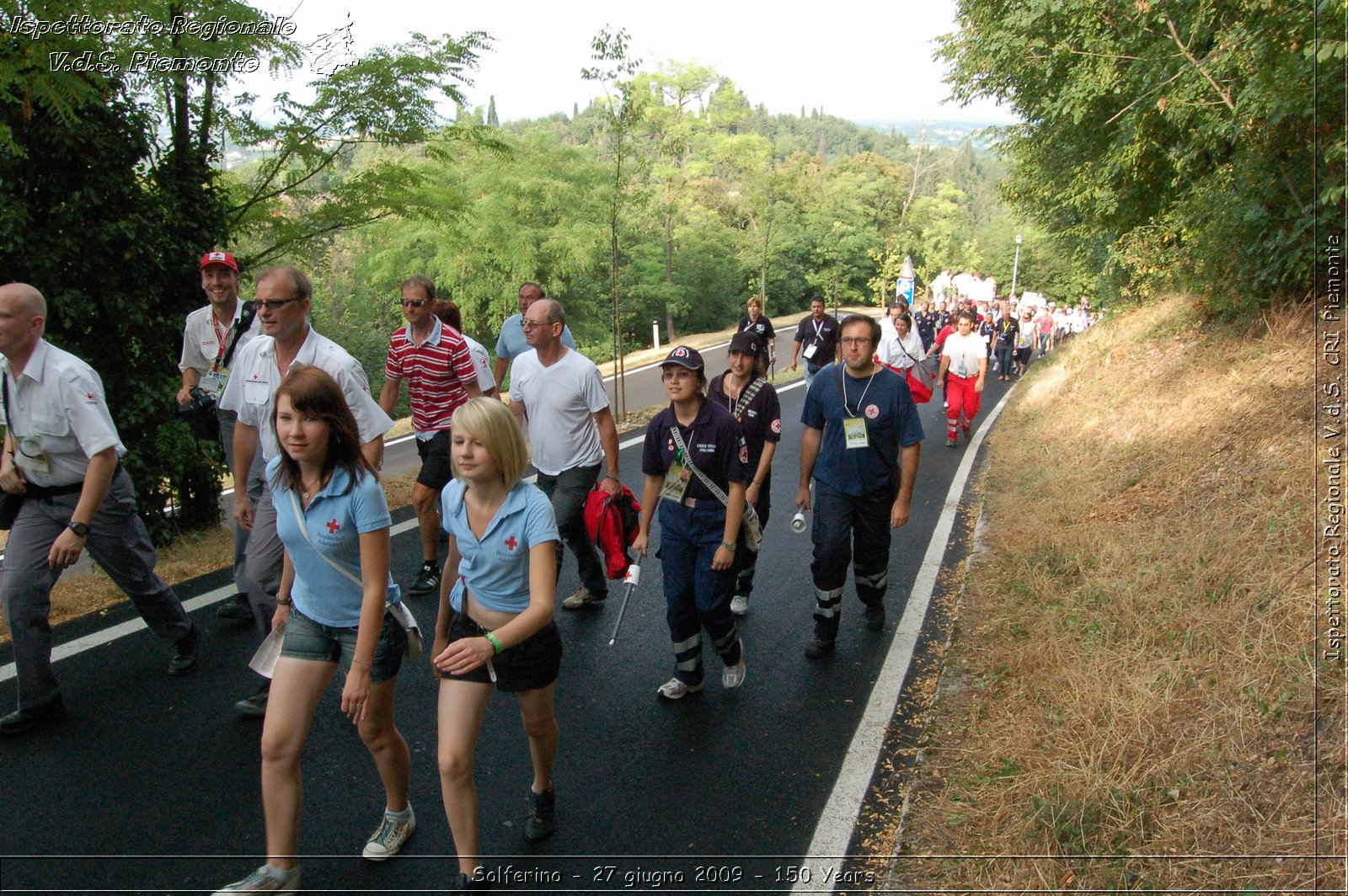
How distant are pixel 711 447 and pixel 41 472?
3308 millimetres

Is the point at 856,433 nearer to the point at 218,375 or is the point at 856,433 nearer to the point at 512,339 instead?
the point at 218,375

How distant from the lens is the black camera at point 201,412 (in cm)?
539

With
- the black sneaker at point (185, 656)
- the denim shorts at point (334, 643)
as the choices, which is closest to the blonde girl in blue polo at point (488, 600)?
the denim shorts at point (334, 643)

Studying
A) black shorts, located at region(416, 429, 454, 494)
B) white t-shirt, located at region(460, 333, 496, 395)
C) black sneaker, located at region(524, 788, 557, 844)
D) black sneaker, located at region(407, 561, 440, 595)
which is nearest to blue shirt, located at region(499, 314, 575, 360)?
white t-shirt, located at region(460, 333, 496, 395)

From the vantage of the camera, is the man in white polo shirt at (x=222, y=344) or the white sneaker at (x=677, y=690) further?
the man in white polo shirt at (x=222, y=344)

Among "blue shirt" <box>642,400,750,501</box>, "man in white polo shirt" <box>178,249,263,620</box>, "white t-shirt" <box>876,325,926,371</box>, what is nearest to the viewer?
"blue shirt" <box>642,400,750,501</box>

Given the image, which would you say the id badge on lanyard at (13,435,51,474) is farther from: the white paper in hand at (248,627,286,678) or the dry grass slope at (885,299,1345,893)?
the dry grass slope at (885,299,1345,893)

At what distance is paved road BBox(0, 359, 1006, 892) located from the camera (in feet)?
11.4

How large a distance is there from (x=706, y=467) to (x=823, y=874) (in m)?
2.05

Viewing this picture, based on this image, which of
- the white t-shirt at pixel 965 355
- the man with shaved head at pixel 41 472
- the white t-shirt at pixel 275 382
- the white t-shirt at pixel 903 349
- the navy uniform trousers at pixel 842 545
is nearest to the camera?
the man with shaved head at pixel 41 472

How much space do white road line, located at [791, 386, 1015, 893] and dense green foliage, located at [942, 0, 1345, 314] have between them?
3.86m

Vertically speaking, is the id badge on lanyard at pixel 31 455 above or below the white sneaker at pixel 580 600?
above

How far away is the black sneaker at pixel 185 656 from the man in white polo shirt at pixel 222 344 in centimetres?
36

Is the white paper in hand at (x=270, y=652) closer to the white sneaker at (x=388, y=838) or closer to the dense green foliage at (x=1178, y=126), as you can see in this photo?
the white sneaker at (x=388, y=838)
